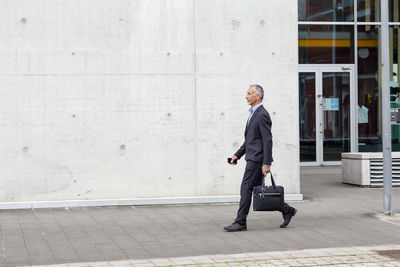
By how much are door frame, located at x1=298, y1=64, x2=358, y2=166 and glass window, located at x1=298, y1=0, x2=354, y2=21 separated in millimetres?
1324

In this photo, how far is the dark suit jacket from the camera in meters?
9.27

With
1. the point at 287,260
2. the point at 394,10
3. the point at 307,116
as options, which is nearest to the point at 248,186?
the point at 287,260

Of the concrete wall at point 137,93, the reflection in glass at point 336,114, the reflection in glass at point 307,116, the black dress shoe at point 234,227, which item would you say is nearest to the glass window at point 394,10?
the reflection in glass at point 336,114

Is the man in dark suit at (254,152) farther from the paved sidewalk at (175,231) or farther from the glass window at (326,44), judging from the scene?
the glass window at (326,44)

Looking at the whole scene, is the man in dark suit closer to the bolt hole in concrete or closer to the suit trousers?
the suit trousers

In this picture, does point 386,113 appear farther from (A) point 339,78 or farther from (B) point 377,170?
(A) point 339,78

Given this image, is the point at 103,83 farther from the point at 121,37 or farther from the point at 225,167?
the point at 225,167

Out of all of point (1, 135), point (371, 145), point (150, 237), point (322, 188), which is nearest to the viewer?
point (150, 237)

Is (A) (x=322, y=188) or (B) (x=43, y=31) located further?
(A) (x=322, y=188)

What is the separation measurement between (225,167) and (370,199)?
2.62m

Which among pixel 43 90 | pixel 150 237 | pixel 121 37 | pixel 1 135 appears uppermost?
pixel 121 37

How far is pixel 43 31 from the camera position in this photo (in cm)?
1170

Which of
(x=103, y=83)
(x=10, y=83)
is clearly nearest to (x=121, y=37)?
(x=103, y=83)

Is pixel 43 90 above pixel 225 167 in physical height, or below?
above
